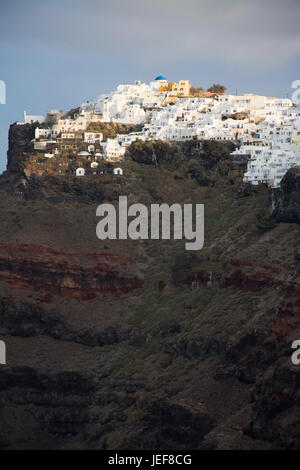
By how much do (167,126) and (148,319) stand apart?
3556cm

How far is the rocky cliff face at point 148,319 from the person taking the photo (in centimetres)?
12500

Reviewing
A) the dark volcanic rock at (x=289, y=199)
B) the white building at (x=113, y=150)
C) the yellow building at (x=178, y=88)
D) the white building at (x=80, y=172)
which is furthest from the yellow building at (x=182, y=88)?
the dark volcanic rock at (x=289, y=199)

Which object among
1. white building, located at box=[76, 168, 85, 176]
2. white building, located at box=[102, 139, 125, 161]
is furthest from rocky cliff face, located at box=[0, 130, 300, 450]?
white building, located at box=[102, 139, 125, 161]

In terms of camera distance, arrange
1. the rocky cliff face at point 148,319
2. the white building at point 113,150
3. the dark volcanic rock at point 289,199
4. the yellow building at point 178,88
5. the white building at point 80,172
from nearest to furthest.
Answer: the rocky cliff face at point 148,319 → the dark volcanic rock at point 289,199 → the white building at point 80,172 → the white building at point 113,150 → the yellow building at point 178,88

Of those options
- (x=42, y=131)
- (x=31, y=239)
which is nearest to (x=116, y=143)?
(x=42, y=131)

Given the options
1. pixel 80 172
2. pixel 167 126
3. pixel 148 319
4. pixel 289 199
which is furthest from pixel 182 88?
pixel 148 319

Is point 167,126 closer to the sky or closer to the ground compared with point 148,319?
closer to the sky

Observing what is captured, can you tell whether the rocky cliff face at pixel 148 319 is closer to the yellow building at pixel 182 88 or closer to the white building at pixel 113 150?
the white building at pixel 113 150

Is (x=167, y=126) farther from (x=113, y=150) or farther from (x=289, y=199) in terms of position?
(x=289, y=199)

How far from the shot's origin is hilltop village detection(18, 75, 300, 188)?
16288cm

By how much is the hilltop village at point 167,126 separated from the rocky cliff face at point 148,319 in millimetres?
3095

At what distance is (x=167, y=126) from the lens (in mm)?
174625

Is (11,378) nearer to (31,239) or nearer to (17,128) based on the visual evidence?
(31,239)
